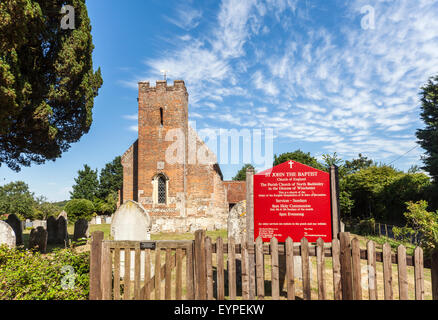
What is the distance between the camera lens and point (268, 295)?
5.36 meters

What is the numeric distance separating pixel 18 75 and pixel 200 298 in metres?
8.55

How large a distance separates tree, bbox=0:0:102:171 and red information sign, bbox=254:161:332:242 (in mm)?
7757

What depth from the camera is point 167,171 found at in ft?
58.4

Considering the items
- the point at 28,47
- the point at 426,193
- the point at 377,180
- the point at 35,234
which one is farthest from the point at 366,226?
the point at 28,47

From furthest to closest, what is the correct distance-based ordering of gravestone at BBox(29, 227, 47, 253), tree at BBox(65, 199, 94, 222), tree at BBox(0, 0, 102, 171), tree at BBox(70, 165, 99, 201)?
tree at BBox(70, 165, 99, 201) → tree at BBox(65, 199, 94, 222) → gravestone at BBox(29, 227, 47, 253) → tree at BBox(0, 0, 102, 171)

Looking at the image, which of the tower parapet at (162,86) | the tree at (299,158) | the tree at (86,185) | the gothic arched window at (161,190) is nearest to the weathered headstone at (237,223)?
the gothic arched window at (161,190)

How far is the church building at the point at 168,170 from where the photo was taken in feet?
57.7

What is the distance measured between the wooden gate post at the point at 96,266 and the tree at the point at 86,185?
4919 centimetres

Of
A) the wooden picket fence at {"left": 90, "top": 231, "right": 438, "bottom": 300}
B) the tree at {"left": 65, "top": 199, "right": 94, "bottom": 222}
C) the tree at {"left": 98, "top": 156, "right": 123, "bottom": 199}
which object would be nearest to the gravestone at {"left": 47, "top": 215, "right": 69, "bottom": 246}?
the wooden picket fence at {"left": 90, "top": 231, "right": 438, "bottom": 300}

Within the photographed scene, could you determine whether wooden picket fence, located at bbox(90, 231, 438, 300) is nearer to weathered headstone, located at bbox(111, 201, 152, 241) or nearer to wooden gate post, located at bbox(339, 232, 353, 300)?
wooden gate post, located at bbox(339, 232, 353, 300)

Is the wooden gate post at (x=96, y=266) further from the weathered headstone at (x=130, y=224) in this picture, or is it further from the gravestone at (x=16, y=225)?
the gravestone at (x=16, y=225)

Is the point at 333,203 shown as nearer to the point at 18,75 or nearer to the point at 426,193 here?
the point at 18,75

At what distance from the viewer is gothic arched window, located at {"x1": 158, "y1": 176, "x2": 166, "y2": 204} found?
17969mm
